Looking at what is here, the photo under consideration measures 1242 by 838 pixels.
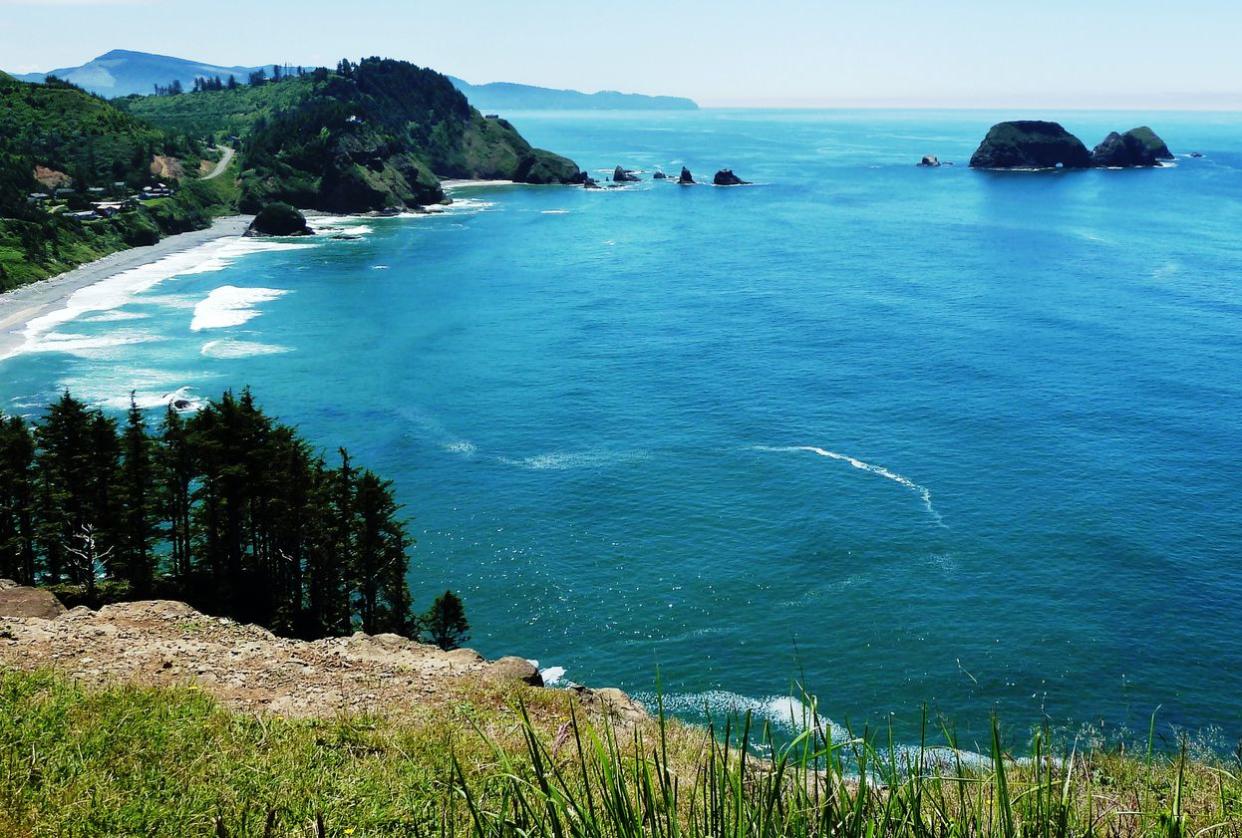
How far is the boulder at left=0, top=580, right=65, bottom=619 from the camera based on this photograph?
2973 centimetres

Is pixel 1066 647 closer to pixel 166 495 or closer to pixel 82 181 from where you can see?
pixel 166 495

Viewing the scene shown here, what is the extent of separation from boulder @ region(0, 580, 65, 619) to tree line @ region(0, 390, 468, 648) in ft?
52.6

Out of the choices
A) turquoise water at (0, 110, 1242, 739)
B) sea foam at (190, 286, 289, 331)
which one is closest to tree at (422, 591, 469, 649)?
turquoise water at (0, 110, 1242, 739)

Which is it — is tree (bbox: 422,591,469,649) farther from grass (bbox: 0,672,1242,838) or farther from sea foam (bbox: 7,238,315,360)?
sea foam (bbox: 7,238,315,360)

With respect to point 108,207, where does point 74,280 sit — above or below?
below

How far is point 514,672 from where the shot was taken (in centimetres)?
2948

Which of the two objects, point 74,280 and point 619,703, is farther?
point 74,280

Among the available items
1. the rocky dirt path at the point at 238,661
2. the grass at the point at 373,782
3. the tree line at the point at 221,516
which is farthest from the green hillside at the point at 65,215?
the grass at the point at 373,782

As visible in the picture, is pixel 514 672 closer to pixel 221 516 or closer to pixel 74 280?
pixel 221 516

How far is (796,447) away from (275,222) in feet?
476

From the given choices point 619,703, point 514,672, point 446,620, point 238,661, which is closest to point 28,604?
point 238,661

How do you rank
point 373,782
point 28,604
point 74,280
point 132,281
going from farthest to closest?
point 132,281 < point 74,280 < point 28,604 < point 373,782

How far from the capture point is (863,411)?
8456cm

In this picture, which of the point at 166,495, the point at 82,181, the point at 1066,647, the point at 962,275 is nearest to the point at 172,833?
the point at 166,495
